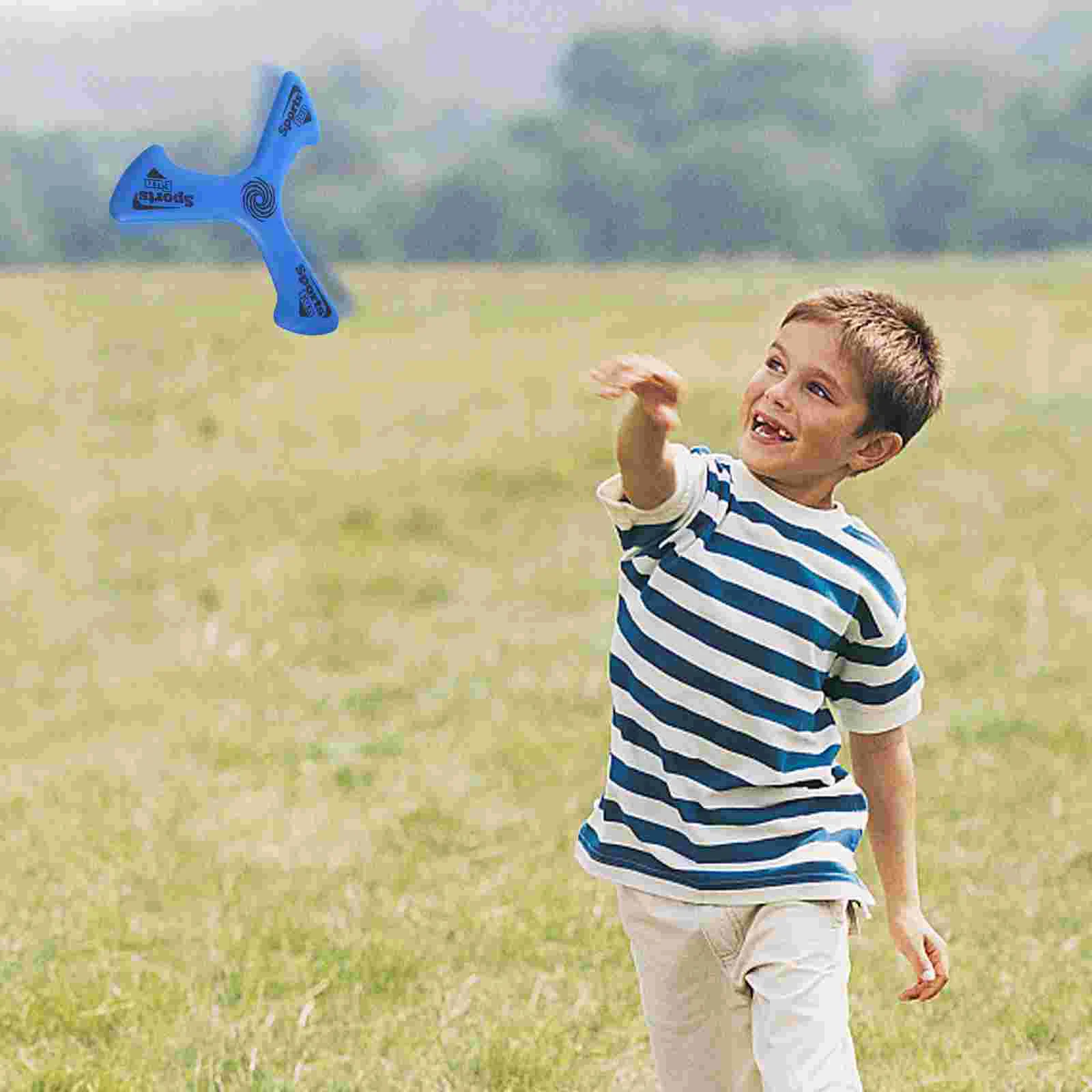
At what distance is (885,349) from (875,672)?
0.50 metres

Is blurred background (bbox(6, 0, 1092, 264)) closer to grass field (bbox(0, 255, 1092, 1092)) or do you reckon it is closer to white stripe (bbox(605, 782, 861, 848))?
grass field (bbox(0, 255, 1092, 1092))

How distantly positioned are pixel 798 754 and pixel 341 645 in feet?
20.5

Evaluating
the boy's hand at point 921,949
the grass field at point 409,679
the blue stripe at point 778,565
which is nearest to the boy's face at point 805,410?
the blue stripe at point 778,565

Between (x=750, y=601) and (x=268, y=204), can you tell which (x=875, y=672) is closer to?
(x=750, y=601)

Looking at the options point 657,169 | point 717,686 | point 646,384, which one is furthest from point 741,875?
point 657,169

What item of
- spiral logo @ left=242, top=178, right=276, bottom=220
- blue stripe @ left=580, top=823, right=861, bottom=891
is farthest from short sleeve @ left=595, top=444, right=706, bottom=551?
spiral logo @ left=242, top=178, right=276, bottom=220

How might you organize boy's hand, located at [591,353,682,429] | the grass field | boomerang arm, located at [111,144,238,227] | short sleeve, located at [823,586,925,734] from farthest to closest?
the grass field
short sleeve, located at [823,586,925,734]
boomerang arm, located at [111,144,238,227]
boy's hand, located at [591,353,682,429]

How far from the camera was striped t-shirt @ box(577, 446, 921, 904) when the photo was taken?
2.73m

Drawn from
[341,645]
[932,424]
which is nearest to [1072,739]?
[341,645]

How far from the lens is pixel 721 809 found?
9.07 ft

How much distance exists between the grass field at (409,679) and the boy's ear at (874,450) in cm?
162

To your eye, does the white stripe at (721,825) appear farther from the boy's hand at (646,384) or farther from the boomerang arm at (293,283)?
the boomerang arm at (293,283)

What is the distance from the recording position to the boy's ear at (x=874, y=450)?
2.77 meters

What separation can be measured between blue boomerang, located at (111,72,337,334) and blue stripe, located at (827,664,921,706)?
953mm
